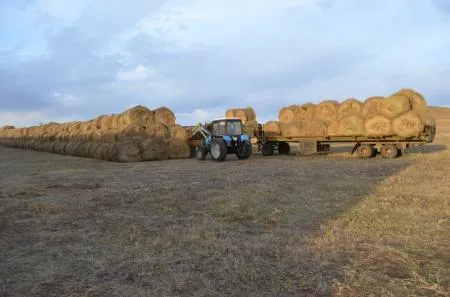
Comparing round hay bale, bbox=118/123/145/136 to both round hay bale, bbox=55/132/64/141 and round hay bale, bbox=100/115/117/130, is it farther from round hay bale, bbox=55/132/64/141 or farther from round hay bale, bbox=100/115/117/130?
round hay bale, bbox=55/132/64/141

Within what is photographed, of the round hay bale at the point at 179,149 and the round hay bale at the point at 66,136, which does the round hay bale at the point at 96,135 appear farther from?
the round hay bale at the point at 66,136

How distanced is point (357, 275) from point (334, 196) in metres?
4.57

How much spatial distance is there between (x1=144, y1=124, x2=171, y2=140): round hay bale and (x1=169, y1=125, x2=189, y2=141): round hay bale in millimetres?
194

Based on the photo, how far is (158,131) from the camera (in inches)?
848

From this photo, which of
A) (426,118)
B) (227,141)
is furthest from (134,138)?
(426,118)

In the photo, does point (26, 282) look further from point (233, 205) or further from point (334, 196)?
point (334, 196)

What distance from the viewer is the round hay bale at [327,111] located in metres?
20.5

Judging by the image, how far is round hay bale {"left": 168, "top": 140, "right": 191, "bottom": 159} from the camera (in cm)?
2125

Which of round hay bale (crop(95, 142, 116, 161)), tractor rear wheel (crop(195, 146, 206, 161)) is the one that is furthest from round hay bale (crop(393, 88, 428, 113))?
round hay bale (crop(95, 142, 116, 161))

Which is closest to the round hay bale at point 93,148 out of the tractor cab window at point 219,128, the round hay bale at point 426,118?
the tractor cab window at point 219,128

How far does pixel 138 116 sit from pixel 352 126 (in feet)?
33.2

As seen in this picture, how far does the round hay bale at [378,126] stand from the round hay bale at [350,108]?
39.0 inches

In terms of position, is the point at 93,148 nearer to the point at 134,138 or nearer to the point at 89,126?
the point at 134,138

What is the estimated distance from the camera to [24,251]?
19.5 ft
